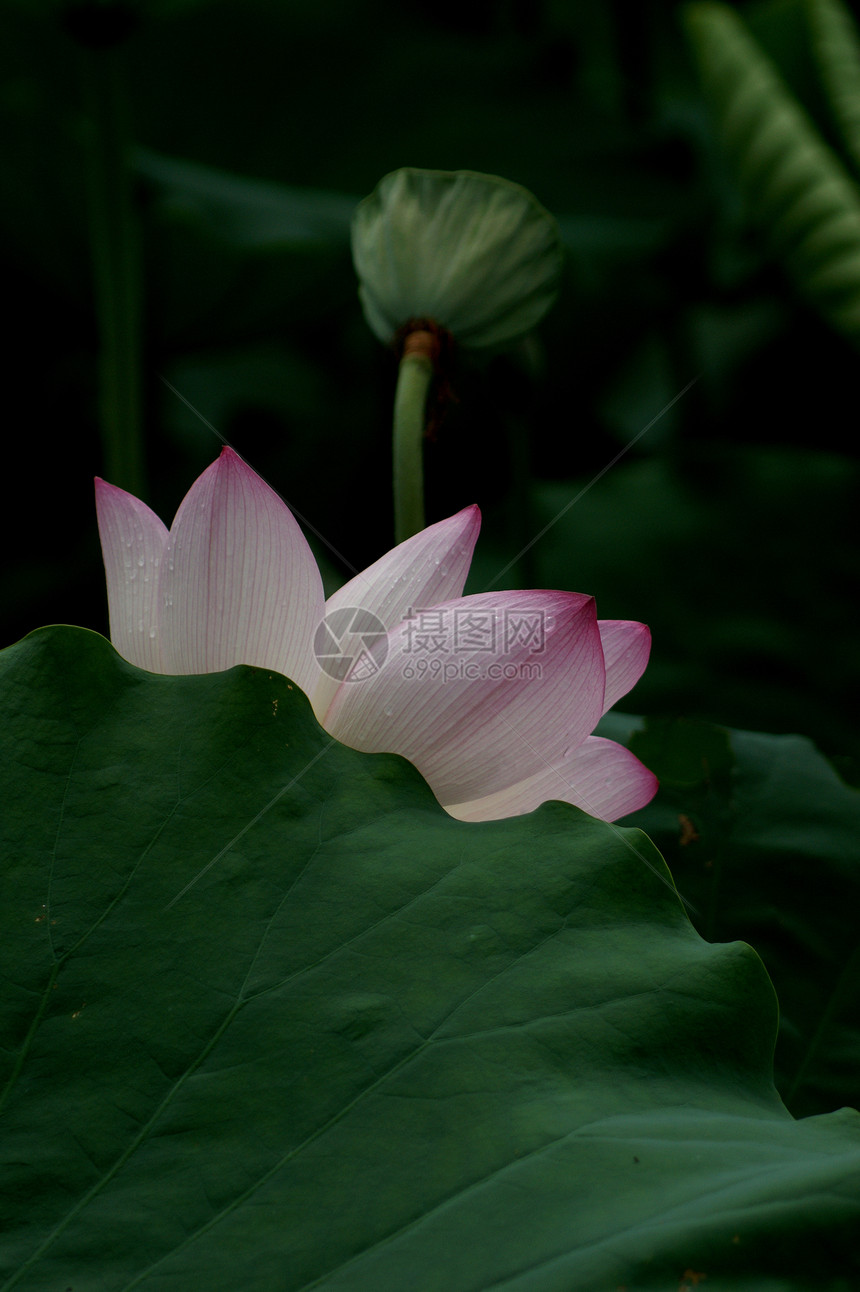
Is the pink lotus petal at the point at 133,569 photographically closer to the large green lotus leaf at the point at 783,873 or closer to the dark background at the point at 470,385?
the large green lotus leaf at the point at 783,873

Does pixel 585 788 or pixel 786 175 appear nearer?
pixel 585 788

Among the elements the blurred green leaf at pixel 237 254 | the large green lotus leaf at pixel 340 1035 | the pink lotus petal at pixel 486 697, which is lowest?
the large green lotus leaf at pixel 340 1035

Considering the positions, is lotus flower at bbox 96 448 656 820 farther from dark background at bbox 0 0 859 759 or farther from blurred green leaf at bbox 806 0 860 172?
blurred green leaf at bbox 806 0 860 172

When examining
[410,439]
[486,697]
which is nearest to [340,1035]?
[486,697]

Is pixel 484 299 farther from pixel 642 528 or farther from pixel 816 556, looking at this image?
pixel 816 556

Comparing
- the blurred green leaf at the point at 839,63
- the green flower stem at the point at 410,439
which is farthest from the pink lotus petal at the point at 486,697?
the blurred green leaf at the point at 839,63

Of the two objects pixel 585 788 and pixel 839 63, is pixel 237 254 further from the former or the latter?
pixel 585 788
